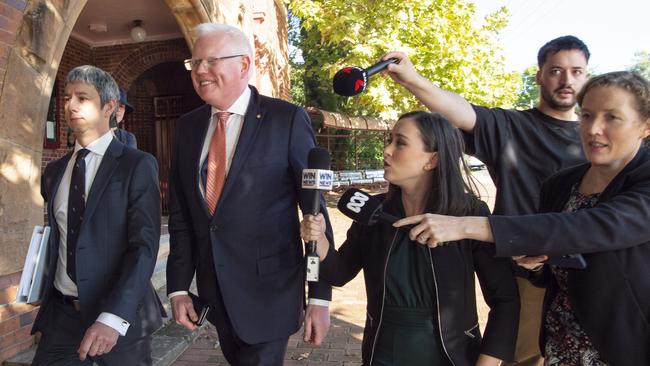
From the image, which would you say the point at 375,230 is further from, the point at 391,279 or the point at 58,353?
the point at 58,353

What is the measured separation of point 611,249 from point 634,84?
22.5 inches

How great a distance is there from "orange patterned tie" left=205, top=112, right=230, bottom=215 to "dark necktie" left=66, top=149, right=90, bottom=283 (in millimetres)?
617

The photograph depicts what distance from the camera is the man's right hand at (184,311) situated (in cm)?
239

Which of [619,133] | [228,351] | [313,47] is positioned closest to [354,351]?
[228,351]

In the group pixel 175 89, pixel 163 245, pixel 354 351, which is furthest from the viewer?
pixel 175 89

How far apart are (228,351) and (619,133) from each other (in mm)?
1952

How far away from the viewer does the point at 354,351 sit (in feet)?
14.5

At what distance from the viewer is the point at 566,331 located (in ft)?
6.18

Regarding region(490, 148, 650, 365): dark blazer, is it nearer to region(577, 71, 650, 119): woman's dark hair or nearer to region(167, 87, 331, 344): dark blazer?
region(577, 71, 650, 119): woman's dark hair

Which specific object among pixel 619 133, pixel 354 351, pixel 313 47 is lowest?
pixel 354 351

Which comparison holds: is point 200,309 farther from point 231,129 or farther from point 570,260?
point 570,260

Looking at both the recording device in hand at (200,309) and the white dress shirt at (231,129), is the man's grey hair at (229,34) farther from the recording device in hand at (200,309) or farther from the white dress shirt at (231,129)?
the recording device in hand at (200,309)

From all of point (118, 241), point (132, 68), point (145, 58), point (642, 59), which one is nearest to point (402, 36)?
point (145, 58)

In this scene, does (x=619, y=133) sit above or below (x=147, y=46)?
below
